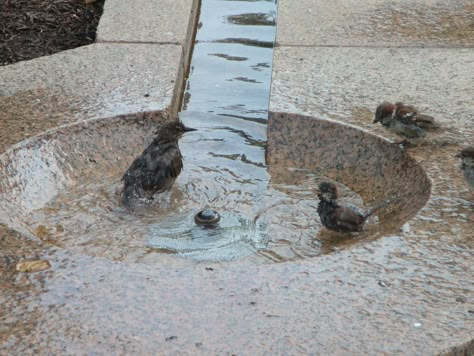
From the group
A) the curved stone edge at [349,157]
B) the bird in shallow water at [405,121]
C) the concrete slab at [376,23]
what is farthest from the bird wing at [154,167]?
the concrete slab at [376,23]

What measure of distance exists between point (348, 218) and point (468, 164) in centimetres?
83

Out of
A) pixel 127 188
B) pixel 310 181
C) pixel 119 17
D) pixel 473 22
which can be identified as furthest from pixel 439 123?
pixel 119 17

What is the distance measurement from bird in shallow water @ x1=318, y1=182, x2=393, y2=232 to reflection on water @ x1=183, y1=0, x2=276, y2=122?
213cm

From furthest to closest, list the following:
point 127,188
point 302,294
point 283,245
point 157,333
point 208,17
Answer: point 208,17 < point 127,188 < point 283,245 < point 302,294 < point 157,333

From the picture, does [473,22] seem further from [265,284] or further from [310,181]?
[265,284]

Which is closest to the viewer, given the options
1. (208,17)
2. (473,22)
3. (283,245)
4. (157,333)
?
(157,333)

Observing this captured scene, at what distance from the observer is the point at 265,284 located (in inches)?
164

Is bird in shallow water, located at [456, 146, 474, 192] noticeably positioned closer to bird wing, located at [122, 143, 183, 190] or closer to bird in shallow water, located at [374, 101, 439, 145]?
bird in shallow water, located at [374, 101, 439, 145]

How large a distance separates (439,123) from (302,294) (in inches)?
102

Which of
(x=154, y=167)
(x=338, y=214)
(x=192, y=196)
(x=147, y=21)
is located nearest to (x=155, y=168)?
(x=154, y=167)

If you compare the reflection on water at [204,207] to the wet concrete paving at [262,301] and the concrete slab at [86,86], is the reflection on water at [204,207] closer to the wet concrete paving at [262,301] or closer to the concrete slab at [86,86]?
the wet concrete paving at [262,301]

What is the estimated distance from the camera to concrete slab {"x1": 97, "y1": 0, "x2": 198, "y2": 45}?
8.28 meters

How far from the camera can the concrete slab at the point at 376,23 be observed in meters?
8.14

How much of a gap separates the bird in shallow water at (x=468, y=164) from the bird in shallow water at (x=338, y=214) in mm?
626
